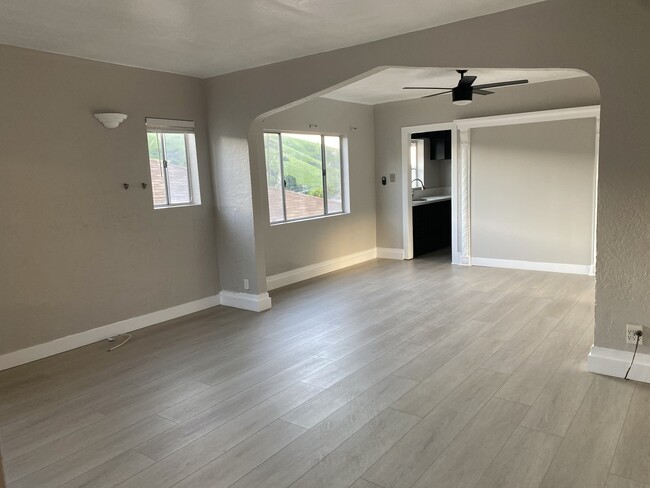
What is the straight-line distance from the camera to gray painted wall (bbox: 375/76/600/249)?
229 inches

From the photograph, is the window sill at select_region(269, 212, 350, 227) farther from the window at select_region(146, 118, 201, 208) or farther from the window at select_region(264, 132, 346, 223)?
the window at select_region(146, 118, 201, 208)

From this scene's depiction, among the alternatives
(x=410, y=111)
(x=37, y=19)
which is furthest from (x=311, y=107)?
(x=37, y=19)

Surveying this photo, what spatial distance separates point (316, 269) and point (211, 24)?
395 centimetres

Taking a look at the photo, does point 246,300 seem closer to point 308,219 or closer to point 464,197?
point 308,219

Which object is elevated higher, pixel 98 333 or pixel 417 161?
pixel 417 161

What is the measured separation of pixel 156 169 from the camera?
15.7 ft

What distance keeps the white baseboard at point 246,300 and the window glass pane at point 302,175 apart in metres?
1.48

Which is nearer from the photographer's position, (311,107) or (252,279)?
(252,279)

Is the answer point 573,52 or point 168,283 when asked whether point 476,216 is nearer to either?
point 573,52

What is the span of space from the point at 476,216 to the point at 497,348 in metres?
3.36

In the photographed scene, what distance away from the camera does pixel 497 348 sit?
375 centimetres

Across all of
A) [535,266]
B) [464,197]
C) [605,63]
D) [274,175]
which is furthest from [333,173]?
[605,63]

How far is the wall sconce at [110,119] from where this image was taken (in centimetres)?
414

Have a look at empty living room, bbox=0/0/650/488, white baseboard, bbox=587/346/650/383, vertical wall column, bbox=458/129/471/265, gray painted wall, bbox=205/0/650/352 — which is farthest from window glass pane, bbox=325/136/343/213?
white baseboard, bbox=587/346/650/383
